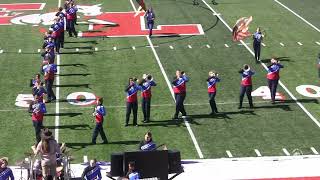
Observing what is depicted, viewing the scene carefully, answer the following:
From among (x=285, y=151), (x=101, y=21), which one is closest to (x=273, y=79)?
(x=285, y=151)

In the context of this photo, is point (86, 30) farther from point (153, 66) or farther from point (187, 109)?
point (187, 109)

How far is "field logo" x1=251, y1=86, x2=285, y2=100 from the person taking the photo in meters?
23.5

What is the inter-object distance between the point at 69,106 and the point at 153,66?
5.54 m

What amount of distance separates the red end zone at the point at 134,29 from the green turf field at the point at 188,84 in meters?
0.71

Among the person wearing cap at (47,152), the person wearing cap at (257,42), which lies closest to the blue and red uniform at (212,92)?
the person wearing cap at (257,42)

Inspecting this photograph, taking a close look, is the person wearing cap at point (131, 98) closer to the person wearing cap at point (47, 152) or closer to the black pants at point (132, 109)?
the black pants at point (132, 109)

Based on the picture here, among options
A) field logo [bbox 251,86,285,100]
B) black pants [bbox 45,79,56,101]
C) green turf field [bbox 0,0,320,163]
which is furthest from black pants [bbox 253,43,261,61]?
black pants [bbox 45,79,56,101]

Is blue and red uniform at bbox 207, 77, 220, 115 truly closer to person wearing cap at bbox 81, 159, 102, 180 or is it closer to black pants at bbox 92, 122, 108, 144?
black pants at bbox 92, 122, 108, 144

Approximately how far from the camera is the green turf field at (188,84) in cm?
1970

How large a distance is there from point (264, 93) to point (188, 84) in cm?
296

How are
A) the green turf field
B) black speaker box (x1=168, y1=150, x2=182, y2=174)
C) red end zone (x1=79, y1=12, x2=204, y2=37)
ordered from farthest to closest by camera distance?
red end zone (x1=79, y1=12, x2=204, y2=37)
the green turf field
black speaker box (x1=168, y1=150, x2=182, y2=174)

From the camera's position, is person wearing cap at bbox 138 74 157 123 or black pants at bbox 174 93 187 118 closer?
person wearing cap at bbox 138 74 157 123

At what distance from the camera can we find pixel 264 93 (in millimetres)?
23906

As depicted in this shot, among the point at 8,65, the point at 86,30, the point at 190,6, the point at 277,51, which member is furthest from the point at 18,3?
the point at 277,51
